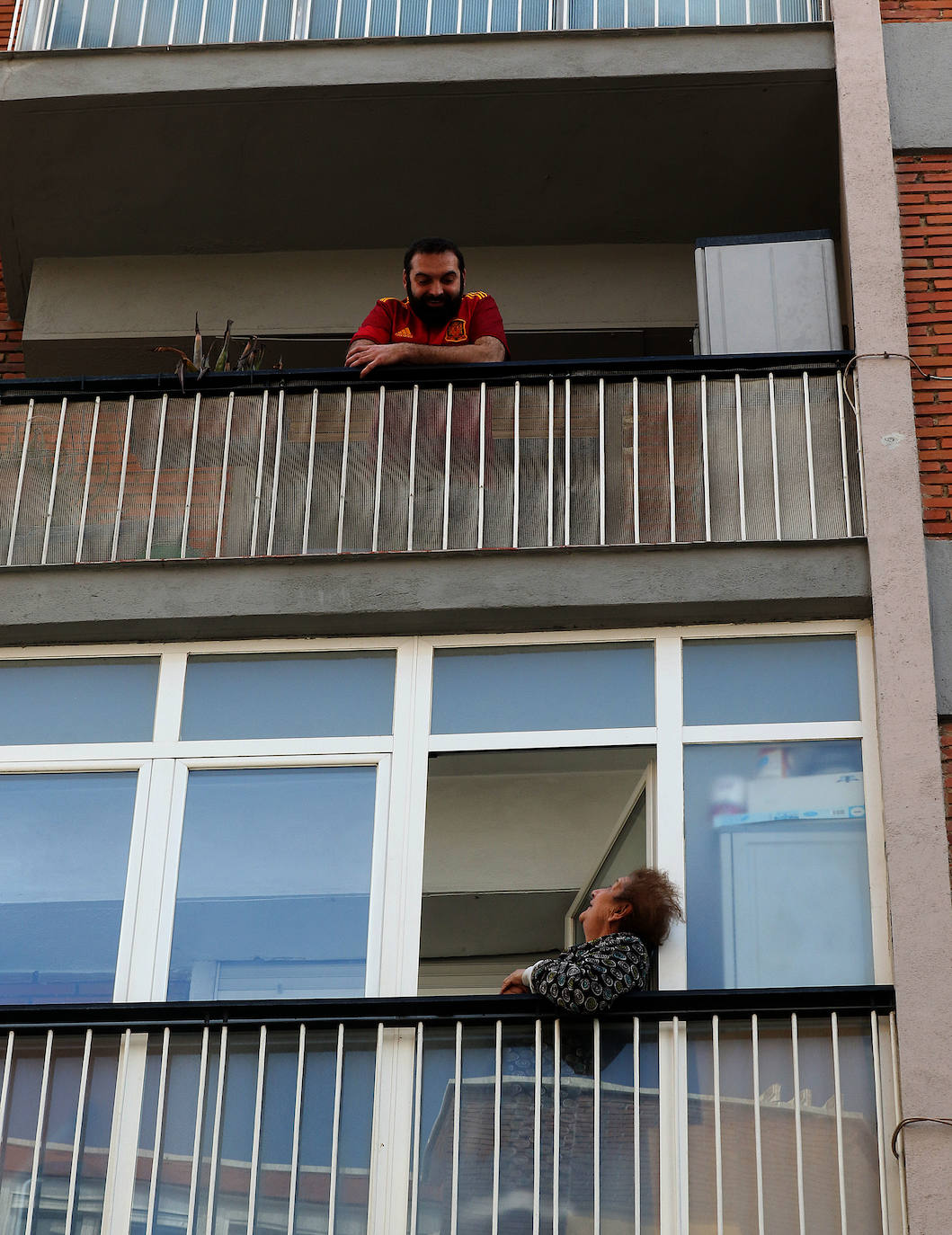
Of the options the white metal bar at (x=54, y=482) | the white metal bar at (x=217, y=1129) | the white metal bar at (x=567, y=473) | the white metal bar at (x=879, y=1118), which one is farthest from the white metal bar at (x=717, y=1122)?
the white metal bar at (x=54, y=482)

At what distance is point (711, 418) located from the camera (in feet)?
29.2

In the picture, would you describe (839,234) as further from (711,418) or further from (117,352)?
(117,352)

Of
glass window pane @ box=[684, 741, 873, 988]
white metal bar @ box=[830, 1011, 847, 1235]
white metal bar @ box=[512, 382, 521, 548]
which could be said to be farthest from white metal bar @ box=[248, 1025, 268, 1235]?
white metal bar @ box=[512, 382, 521, 548]

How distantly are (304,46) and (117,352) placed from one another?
229cm

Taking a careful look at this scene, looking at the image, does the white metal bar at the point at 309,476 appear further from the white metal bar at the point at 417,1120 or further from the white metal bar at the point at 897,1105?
the white metal bar at the point at 897,1105

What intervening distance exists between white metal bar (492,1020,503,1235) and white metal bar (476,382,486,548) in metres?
2.35

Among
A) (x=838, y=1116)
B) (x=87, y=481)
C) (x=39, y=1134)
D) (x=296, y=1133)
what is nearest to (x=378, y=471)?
(x=87, y=481)

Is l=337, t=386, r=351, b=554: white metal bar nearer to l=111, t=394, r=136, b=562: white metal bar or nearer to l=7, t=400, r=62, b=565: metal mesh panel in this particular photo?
l=111, t=394, r=136, b=562: white metal bar

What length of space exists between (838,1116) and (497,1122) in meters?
1.31

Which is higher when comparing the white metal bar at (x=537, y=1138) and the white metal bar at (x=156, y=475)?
the white metal bar at (x=156, y=475)

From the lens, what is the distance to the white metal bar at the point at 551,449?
8727 mm

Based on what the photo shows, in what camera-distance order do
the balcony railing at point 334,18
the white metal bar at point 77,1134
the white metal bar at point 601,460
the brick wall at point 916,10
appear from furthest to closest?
the balcony railing at point 334,18
the brick wall at point 916,10
the white metal bar at point 601,460
the white metal bar at point 77,1134

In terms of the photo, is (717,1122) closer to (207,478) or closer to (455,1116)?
(455,1116)

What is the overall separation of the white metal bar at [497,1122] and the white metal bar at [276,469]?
2564 mm
